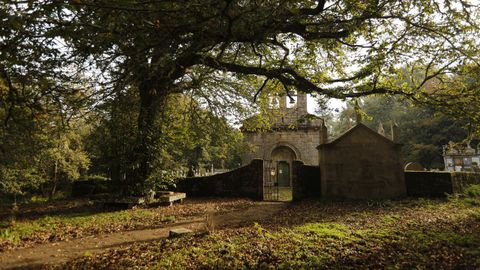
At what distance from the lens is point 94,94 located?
25.8 ft

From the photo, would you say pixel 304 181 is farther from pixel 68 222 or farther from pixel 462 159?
pixel 462 159

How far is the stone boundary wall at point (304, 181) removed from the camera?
12.3m

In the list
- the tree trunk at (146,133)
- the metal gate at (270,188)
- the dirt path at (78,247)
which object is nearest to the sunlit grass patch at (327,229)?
the dirt path at (78,247)

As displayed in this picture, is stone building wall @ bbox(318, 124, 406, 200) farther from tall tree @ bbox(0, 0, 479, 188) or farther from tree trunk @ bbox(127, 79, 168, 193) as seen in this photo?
tree trunk @ bbox(127, 79, 168, 193)

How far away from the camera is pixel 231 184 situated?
13930 mm

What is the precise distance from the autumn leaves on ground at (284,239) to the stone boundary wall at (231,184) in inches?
157

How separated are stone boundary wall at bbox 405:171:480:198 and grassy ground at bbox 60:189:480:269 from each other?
423 centimetres

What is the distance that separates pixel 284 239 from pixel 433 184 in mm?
9359

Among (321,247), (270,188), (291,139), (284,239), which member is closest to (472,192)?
(270,188)

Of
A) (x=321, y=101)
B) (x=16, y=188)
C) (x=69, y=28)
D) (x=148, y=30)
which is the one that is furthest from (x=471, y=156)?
(x=16, y=188)

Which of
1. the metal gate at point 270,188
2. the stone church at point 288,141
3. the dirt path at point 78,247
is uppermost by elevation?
the stone church at point 288,141

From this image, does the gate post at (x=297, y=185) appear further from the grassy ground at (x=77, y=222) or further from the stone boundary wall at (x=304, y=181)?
the grassy ground at (x=77, y=222)

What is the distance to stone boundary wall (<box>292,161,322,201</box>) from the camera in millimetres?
12336

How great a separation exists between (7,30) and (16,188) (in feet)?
41.7
